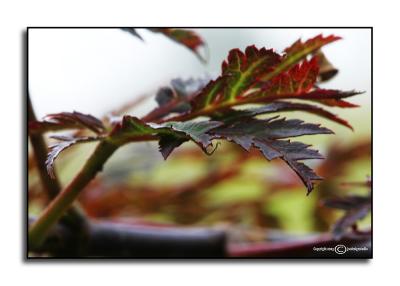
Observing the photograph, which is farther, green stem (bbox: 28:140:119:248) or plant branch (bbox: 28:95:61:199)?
plant branch (bbox: 28:95:61:199)

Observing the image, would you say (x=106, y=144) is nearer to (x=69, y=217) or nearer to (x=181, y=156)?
(x=69, y=217)

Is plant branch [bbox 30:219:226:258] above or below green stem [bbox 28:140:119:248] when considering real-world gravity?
below

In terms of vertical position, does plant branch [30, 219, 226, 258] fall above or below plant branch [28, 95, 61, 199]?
below

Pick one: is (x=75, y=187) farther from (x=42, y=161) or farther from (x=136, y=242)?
(x=136, y=242)

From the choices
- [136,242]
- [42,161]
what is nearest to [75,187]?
[42,161]

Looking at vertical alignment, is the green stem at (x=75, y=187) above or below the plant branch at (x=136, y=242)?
above

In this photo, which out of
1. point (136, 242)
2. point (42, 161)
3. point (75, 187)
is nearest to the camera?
point (75, 187)

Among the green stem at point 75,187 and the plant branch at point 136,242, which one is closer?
the green stem at point 75,187

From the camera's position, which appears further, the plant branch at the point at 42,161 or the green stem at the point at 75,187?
the plant branch at the point at 42,161
